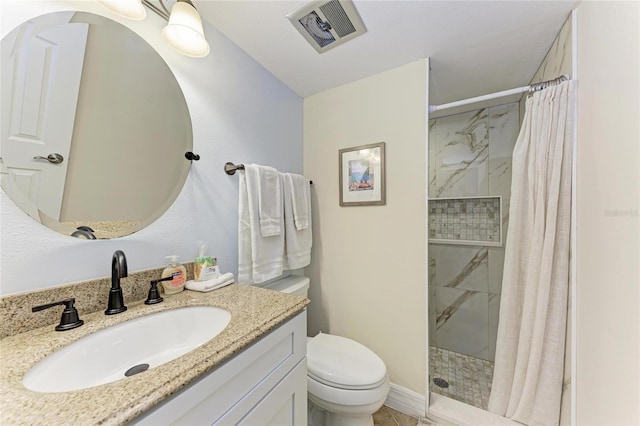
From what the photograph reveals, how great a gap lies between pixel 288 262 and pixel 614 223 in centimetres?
141

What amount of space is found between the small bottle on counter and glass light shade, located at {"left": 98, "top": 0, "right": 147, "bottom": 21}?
0.86 metres

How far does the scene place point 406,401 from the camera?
1353 millimetres

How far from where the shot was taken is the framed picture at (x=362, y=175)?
1492 mm

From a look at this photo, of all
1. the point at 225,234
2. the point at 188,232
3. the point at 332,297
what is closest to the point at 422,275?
the point at 332,297

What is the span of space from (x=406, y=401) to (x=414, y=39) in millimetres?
2047

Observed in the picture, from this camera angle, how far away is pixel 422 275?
1342 mm

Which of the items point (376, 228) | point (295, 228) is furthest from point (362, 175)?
point (295, 228)

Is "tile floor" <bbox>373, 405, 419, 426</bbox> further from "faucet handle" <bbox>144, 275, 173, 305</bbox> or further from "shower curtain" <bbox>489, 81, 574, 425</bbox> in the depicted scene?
"faucet handle" <bbox>144, 275, 173, 305</bbox>

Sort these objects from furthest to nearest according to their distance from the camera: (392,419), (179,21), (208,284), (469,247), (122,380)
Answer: (469,247) → (392,419) → (208,284) → (179,21) → (122,380)

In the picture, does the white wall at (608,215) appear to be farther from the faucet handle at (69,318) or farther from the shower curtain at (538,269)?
the faucet handle at (69,318)

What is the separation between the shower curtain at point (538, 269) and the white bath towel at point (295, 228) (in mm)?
1175

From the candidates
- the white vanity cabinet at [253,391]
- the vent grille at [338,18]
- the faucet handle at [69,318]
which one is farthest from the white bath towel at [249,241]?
the vent grille at [338,18]

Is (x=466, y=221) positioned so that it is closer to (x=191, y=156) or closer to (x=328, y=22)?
(x=328, y=22)

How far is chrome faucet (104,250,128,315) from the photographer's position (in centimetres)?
73
